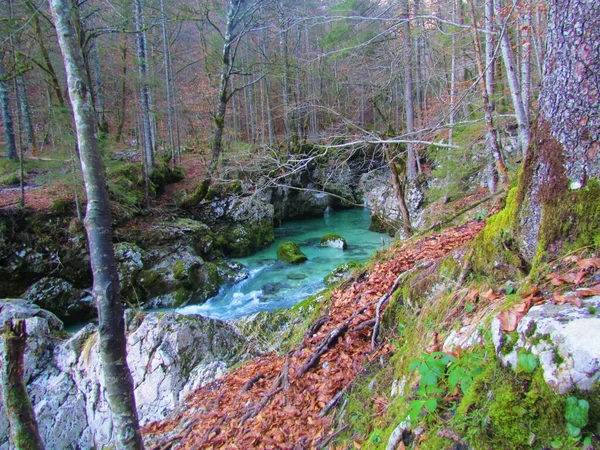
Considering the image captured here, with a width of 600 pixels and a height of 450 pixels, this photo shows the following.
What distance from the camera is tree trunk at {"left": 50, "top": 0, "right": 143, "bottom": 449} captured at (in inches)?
104

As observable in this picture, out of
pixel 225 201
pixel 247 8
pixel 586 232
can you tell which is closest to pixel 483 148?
pixel 586 232

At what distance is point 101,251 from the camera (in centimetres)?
271

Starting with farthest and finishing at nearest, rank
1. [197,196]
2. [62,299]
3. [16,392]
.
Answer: [197,196] → [62,299] → [16,392]

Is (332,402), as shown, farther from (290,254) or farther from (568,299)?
(290,254)

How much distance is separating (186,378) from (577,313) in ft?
16.5

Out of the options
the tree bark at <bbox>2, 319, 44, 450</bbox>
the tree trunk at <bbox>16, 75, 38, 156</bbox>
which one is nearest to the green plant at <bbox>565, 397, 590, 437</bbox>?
the tree bark at <bbox>2, 319, 44, 450</bbox>

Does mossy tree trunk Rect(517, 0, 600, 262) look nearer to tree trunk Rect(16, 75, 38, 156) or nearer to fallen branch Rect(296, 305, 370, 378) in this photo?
fallen branch Rect(296, 305, 370, 378)

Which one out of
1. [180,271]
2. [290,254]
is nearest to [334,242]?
[290,254]

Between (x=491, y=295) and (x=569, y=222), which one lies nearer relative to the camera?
(x=569, y=222)

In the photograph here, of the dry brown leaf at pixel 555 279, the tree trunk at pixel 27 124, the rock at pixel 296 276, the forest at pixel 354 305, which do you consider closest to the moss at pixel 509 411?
the forest at pixel 354 305

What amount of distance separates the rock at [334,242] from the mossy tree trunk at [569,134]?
12.6 metres

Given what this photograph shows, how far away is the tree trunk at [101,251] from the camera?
264 centimetres

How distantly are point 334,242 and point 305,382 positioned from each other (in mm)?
11788

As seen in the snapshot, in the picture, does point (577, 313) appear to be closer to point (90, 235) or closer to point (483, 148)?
point (90, 235)
